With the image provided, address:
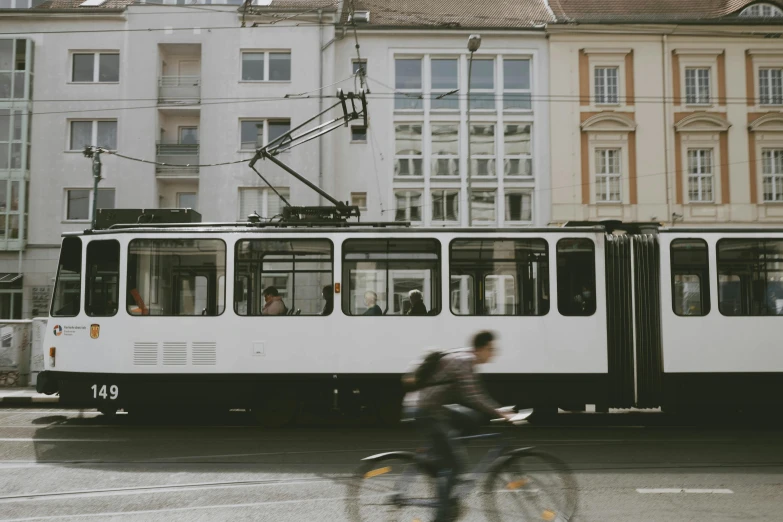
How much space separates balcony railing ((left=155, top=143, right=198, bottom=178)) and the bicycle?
25309 mm

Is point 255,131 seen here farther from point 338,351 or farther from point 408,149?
point 338,351

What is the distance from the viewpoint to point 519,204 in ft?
96.5

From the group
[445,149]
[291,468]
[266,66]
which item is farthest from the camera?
[445,149]

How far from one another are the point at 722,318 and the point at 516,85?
20171mm

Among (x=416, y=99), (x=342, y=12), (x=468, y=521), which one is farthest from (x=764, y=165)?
(x=468, y=521)

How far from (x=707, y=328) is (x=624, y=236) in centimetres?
185

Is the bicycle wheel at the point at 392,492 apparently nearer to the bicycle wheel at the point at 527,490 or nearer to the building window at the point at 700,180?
the bicycle wheel at the point at 527,490

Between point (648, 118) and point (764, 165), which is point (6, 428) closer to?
point (648, 118)

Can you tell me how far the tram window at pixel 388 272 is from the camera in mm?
11273

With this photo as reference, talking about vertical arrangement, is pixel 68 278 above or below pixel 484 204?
below

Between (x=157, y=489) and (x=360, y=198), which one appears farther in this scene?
(x=360, y=198)

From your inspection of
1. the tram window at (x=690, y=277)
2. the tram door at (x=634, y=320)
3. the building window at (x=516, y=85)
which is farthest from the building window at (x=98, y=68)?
the tram window at (x=690, y=277)

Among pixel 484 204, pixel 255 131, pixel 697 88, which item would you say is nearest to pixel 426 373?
pixel 484 204

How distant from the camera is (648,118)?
2898cm
